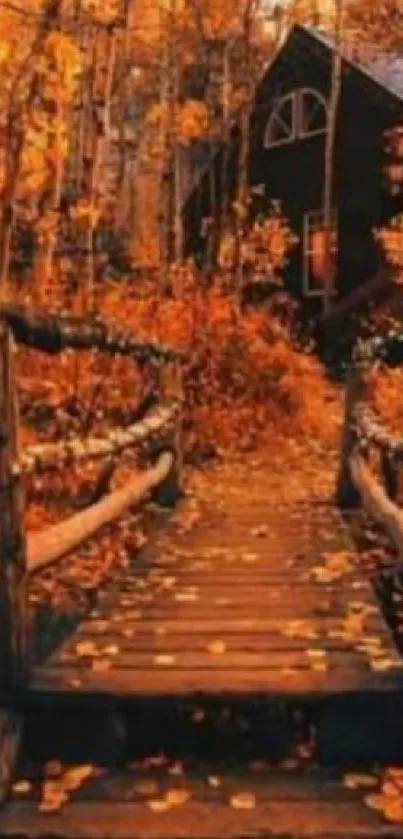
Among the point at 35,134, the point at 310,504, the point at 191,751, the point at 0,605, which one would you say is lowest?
the point at 310,504

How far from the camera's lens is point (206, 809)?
4441 millimetres

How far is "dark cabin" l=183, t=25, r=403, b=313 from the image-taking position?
2894cm

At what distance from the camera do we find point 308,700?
16.6 ft

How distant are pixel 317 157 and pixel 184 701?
26717 millimetres

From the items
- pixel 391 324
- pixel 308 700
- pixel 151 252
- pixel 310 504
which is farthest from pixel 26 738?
pixel 151 252

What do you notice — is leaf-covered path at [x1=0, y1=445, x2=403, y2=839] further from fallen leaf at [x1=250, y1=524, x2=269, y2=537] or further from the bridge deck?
fallen leaf at [x1=250, y1=524, x2=269, y2=537]

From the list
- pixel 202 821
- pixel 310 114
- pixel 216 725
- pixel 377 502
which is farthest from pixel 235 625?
pixel 310 114

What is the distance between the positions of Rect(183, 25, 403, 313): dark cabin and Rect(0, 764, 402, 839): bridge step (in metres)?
23.7

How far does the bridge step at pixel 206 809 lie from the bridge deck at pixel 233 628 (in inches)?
16.1

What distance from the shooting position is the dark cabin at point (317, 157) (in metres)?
28.9

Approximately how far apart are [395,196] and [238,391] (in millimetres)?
12393

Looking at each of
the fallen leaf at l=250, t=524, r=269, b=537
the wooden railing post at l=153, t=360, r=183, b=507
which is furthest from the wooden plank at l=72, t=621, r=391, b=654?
the wooden railing post at l=153, t=360, r=183, b=507

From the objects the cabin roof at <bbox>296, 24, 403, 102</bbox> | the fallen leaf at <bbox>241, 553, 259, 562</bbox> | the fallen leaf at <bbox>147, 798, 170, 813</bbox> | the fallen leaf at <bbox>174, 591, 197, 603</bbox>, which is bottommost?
the fallen leaf at <bbox>241, 553, 259, 562</bbox>

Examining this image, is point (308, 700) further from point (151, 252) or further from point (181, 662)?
point (151, 252)
